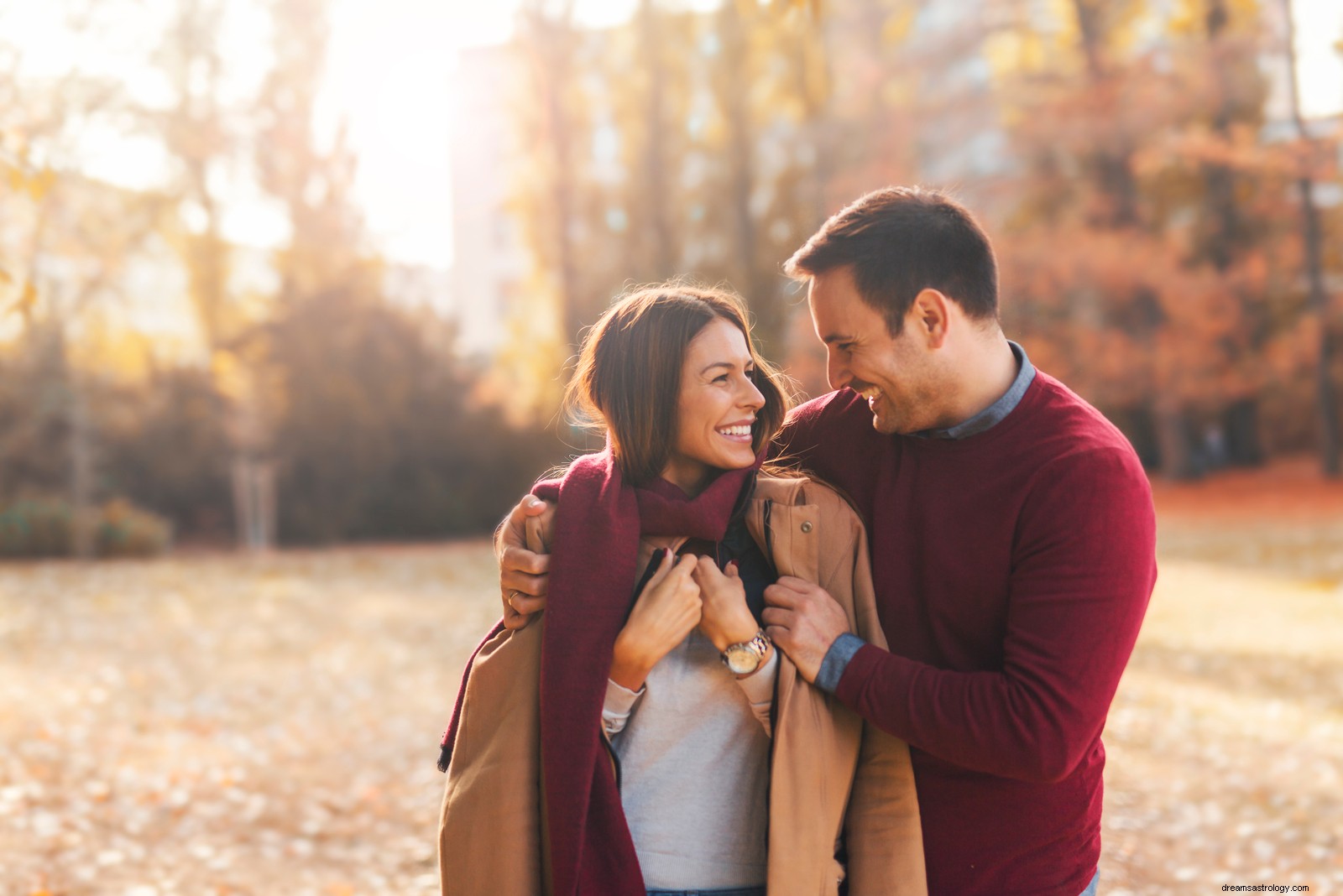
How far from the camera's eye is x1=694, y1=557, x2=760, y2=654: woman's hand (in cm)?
209

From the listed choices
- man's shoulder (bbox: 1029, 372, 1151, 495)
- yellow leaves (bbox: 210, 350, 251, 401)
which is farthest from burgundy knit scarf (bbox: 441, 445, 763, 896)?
yellow leaves (bbox: 210, 350, 251, 401)

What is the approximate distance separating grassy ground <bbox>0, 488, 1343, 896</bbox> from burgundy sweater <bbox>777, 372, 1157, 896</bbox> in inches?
141

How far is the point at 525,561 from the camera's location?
226cm

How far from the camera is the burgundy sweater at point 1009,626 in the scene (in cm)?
194

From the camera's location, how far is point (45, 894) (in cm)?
480

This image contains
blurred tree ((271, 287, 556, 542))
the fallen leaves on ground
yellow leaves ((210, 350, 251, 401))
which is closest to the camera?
the fallen leaves on ground

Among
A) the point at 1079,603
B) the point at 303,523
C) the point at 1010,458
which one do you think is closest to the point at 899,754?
the point at 1079,603

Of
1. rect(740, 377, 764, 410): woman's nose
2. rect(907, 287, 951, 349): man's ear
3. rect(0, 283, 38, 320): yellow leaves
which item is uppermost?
rect(0, 283, 38, 320): yellow leaves

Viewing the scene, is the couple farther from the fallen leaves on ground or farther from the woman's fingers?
the fallen leaves on ground

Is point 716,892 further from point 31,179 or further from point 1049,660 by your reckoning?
point 31,179

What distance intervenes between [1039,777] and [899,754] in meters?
0.27

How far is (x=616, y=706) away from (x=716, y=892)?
1.32 feet

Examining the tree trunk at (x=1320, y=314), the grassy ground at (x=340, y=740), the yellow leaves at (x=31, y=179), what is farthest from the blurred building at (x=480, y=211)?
the yellow leaves at (x=31, y=179)

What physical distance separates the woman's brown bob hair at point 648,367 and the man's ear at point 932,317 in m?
0.36
